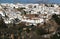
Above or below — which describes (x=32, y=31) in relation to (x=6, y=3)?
above

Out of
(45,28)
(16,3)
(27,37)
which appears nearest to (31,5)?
(16,3)

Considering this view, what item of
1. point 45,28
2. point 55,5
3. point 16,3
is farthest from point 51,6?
point 45,28

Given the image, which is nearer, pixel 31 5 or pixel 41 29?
pixel 41 29

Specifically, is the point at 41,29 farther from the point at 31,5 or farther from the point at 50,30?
the point at 31,5

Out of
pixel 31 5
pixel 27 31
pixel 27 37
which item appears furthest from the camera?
pixel 31 5

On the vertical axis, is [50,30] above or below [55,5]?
above

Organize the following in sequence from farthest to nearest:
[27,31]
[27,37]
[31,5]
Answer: [31,5]
[27,31]
[27,37]

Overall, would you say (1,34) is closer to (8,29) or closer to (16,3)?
Result: (8,29)

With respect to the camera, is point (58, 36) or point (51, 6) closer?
point (58, 36)
